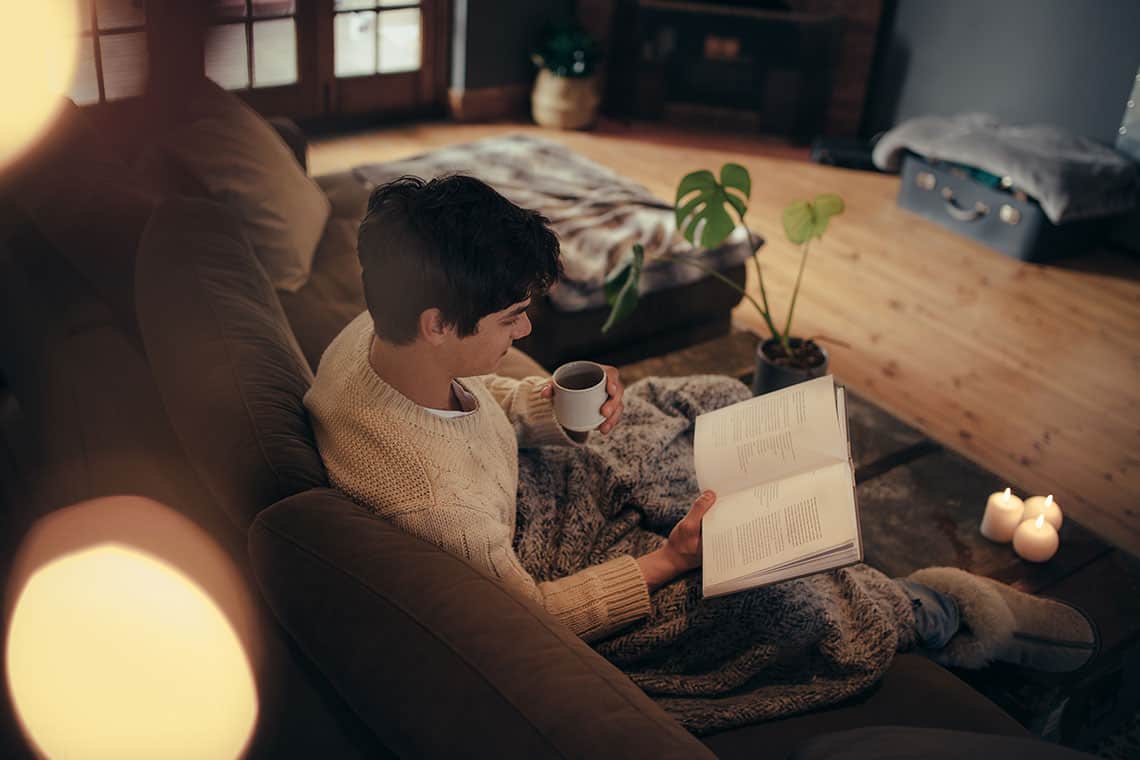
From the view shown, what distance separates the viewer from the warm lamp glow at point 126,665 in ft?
3.90

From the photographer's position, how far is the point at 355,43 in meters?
4.79

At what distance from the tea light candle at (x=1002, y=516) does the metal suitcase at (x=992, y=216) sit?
2238 mm

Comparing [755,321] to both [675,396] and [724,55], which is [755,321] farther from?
[724,55]

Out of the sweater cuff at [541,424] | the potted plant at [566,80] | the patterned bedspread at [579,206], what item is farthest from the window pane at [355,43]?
the sweater cuff at [541,424]

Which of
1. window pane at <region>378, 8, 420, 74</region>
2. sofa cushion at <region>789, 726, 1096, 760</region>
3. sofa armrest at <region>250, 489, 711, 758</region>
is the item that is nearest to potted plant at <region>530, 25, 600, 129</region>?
window pane at <region>378, 8, 420, 74</region>

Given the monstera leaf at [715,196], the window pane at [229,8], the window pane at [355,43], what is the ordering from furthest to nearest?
the window pane at [355,43] → the window pane at [229,8] → the monstera leaf at [715,196]

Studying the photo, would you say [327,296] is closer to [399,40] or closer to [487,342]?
[487,342]

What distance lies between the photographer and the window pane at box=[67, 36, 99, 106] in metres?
4.00

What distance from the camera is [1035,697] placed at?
1562 millimetres

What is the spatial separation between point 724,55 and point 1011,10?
134 centimetres

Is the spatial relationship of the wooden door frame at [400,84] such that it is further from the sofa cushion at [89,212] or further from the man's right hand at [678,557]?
the man's right hand at [678,557]

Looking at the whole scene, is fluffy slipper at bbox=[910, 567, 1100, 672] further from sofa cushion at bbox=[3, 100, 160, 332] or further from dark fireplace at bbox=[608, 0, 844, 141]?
dark fireplace at bbox=[608, 0, 844, 141]

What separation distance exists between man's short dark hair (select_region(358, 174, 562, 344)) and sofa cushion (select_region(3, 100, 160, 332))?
64 centimetres

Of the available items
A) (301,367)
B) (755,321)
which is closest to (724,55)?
(755,321)
